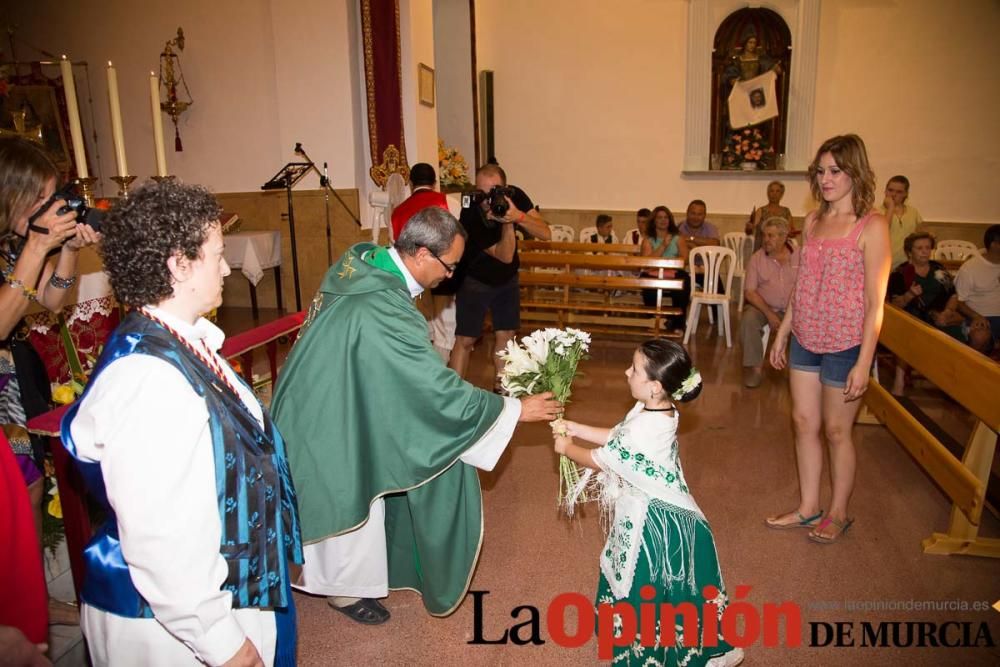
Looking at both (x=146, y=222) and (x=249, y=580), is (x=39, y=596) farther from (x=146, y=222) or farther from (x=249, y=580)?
(x=146, y=222)

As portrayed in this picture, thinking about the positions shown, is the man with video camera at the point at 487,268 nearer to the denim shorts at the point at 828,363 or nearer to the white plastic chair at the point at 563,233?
the denim shorts at the point at 828,363

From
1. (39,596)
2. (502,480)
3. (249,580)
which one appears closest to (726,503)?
(502,480)

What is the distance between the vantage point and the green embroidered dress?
2.15m

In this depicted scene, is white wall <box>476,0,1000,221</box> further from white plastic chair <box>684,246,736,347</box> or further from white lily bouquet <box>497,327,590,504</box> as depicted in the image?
white lily bouquet <box>497,327,590,504</box>

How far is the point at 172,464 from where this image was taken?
1.19 m

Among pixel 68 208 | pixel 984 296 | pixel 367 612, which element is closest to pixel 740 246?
pixel 984 296

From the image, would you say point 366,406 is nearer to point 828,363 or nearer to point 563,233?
point 828,363

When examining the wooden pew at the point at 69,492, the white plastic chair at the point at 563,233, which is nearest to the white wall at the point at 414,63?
the white plastic chair at the point at 563,233

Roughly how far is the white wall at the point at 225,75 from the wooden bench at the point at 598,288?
2.15 m

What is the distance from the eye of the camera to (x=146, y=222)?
1.25m

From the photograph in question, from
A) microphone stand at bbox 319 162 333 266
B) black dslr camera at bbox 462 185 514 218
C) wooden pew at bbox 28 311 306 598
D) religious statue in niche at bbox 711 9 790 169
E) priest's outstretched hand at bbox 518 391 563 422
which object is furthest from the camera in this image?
religious statue in niche at bbox 711 9 790 169

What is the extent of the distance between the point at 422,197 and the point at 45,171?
3058mm

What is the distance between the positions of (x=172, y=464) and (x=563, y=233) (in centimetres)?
940

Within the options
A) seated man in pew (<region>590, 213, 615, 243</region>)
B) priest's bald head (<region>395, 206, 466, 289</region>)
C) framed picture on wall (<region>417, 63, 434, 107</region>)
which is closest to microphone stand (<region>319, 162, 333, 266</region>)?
framed picture on wall (<region>417, 63, 434, 107</region>)
